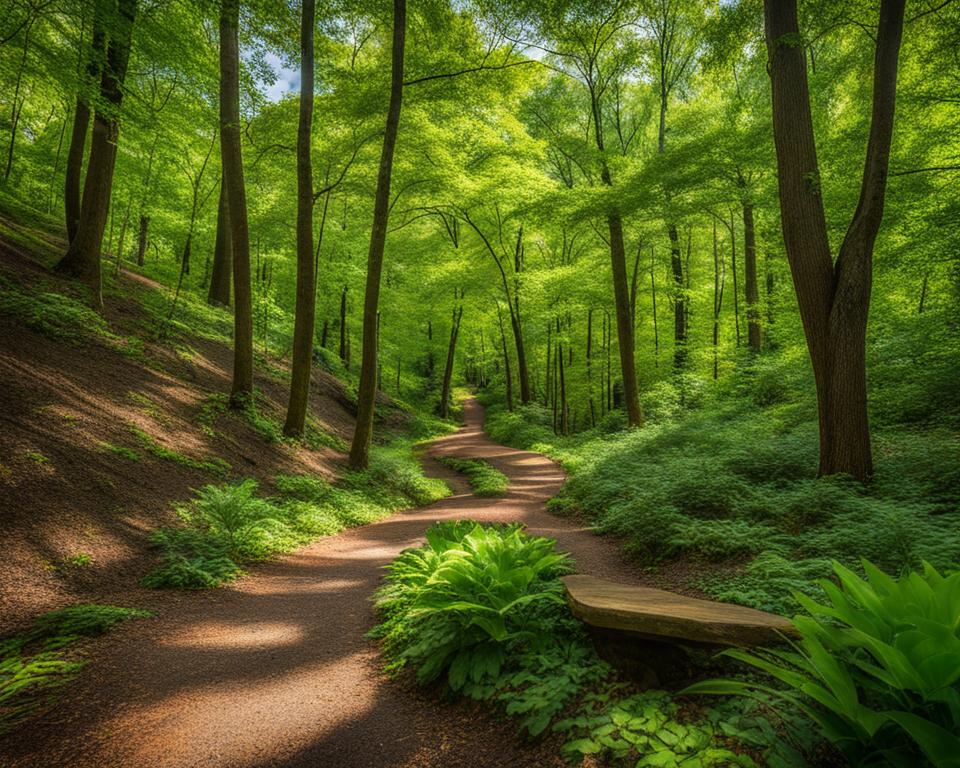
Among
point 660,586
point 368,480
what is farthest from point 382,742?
point 368,480

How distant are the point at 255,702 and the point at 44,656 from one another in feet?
5.65

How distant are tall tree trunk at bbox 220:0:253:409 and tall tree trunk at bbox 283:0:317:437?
103 centimetres

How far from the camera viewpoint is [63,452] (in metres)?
5.60

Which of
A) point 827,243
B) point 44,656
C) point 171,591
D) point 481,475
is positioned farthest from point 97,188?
point 827,243

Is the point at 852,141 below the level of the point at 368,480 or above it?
above

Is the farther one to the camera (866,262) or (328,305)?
(328,305)

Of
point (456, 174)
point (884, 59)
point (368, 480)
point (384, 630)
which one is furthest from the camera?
point (456, 174)

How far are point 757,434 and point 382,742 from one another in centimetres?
954

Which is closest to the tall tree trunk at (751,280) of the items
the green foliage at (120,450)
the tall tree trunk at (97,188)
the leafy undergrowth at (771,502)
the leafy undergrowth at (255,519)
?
the leafy undergrowth at (771,502)

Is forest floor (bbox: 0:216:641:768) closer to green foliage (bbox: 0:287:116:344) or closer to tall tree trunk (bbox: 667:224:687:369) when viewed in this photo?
green foliage (bbox: 0:287:116:344)

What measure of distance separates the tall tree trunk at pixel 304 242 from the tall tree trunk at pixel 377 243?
A: 1.20m

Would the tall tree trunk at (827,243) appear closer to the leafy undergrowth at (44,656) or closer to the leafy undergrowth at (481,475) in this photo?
the leafy undergrowth at (481,475)

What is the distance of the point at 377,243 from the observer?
989 cm

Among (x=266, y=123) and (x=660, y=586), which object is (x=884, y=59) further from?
(x=266, y=123)
